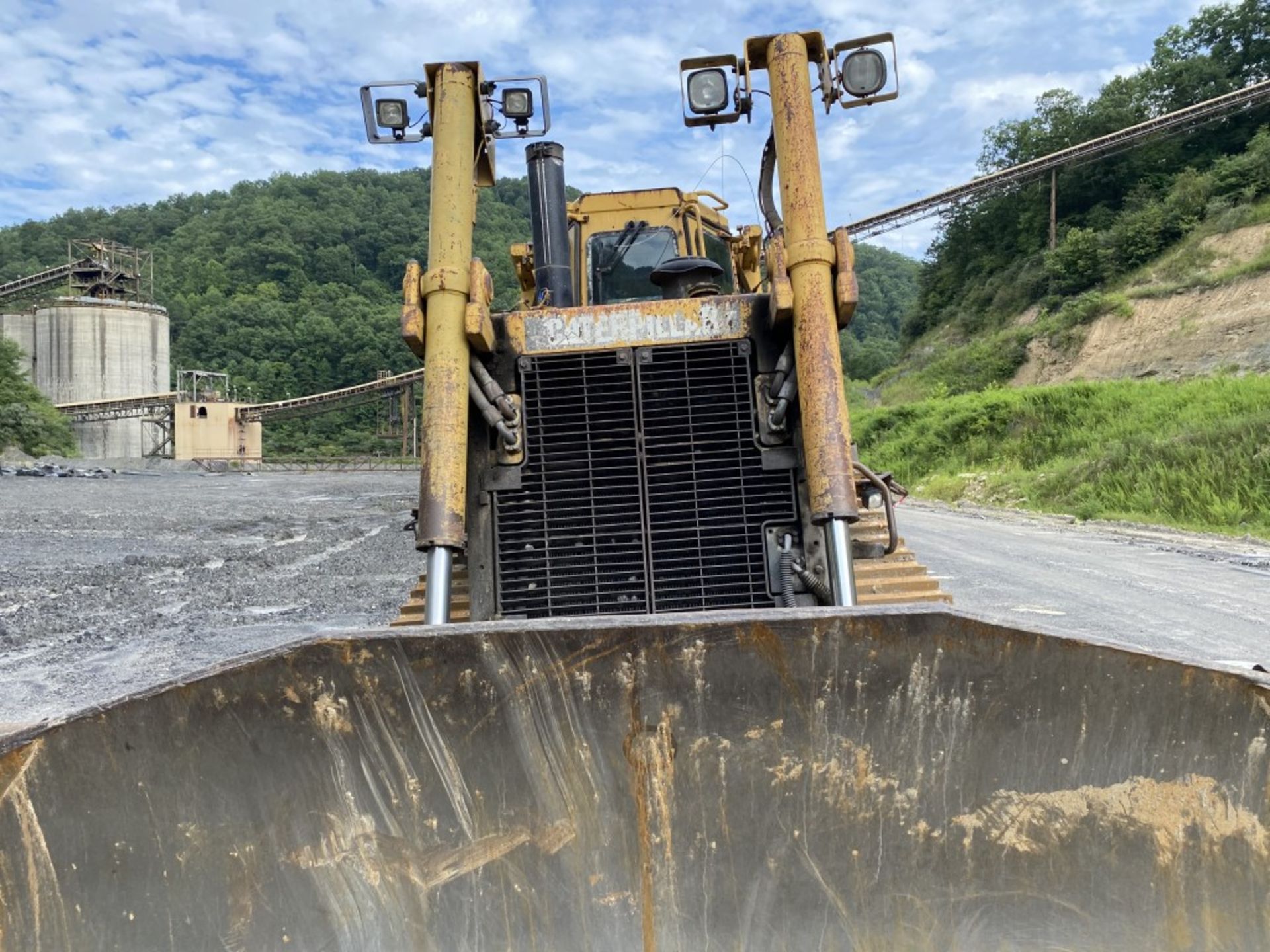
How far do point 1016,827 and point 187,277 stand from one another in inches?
3452

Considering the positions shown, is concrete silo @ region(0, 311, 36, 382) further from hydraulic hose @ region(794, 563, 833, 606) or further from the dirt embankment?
hydraulic hose @ region(794, 563, 833, 606)

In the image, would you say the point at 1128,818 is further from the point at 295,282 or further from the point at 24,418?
the point at 295,282

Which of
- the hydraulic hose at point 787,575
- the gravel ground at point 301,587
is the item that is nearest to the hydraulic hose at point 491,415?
the gravel ground at point 301,587

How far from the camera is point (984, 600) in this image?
738cm

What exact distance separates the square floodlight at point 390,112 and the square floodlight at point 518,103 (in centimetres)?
46

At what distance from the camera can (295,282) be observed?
77562 mm

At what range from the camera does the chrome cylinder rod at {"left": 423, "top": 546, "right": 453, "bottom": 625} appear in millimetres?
3365

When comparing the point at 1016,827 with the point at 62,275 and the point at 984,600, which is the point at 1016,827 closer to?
the point at 984,600

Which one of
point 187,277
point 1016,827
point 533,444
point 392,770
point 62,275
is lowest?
point 1016,827

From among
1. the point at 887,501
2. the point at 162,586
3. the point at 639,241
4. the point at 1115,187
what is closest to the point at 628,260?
the point at 639,241

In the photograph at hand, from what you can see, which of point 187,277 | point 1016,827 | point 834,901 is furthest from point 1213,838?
point 187,277

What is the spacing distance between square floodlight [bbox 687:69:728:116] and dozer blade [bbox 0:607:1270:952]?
3012 mm

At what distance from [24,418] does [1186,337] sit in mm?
48300

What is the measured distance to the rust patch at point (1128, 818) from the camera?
6.05 feet
